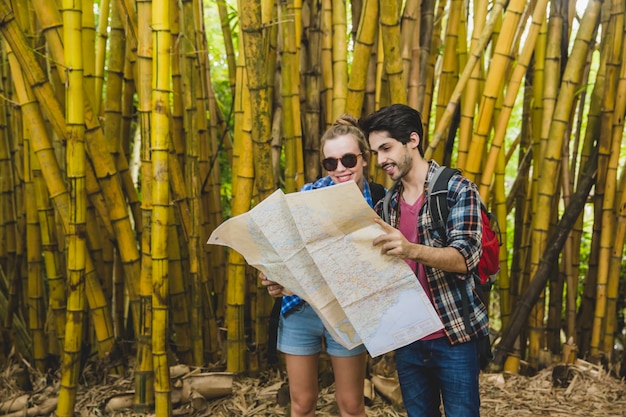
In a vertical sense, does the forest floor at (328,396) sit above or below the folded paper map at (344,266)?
below

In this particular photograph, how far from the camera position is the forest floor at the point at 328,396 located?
7.01 ft

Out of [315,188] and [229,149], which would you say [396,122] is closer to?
[315,188]

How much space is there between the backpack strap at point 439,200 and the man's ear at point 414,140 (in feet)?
0.29

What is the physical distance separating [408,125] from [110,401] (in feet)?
4.85

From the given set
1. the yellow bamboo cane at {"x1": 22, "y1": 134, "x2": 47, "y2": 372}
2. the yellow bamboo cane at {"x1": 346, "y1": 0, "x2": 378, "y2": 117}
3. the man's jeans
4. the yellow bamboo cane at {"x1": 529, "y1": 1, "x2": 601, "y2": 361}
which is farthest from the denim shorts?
the yellow bamboo cane at {"x1": 22, "y1": 134, "x2": 47, "y2": 372}

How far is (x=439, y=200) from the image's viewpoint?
1.28 m

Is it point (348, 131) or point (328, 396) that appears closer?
point (348, 131)

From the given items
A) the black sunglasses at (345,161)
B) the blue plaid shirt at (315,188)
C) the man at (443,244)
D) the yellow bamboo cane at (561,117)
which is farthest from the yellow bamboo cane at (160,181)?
the yellow bamboo cane at (561,117)

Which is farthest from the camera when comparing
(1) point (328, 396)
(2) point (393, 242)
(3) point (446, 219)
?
(1) point (328, 396)

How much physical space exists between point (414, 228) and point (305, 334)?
1.41ft

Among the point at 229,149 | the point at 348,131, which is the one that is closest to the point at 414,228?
the point at 348,131

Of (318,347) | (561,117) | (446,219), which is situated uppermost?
(561,117)

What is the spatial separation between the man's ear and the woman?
196 mm

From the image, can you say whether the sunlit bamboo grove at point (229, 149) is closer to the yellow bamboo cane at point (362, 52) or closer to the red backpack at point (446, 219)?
the yellow bamboo cane at point (362, 52)
